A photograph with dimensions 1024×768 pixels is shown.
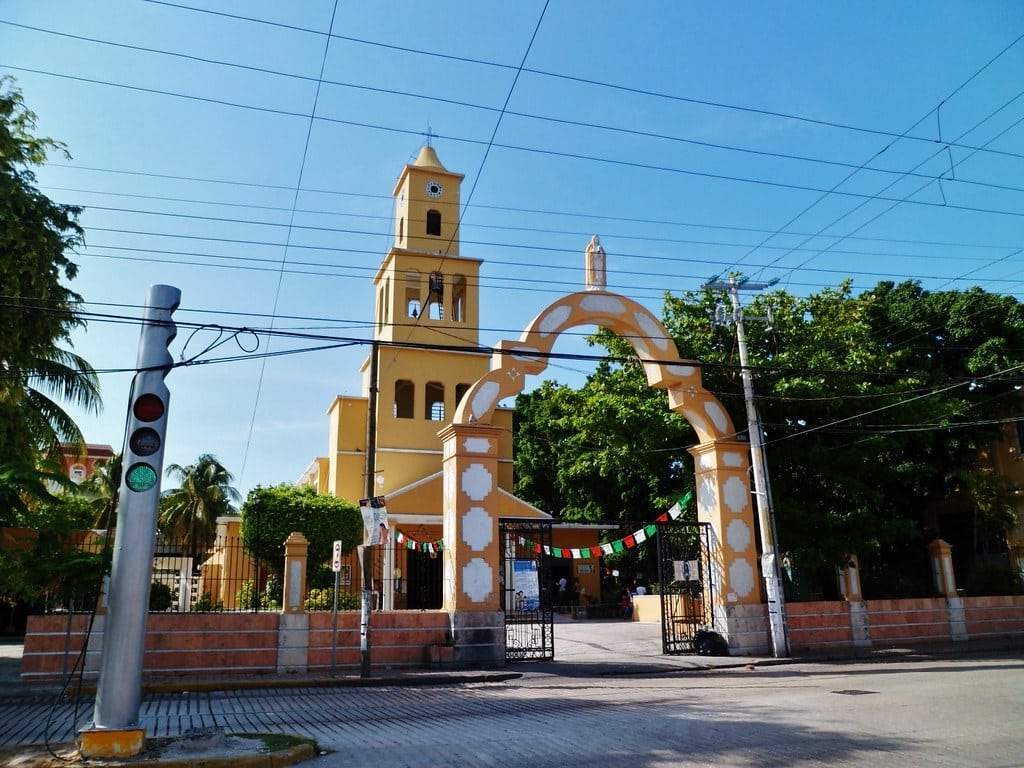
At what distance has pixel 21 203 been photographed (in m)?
15.5

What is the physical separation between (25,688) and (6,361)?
23.5ft

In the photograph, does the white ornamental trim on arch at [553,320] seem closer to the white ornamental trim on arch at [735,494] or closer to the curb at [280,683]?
the white ornamental trim on arch at [735,494]

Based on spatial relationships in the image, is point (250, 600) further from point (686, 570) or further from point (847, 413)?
point (847, 413)

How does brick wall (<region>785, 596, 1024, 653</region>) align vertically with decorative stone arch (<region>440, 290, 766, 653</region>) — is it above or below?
below

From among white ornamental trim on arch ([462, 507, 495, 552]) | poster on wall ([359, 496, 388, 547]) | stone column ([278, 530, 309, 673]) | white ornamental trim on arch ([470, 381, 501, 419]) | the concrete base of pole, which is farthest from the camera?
white ornamental trim on arch ([470, 381, 501, 419])

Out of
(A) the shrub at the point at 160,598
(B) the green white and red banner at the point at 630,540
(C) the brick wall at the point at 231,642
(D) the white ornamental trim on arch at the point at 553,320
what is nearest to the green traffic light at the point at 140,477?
(C) the brick wall at the point at 231,642

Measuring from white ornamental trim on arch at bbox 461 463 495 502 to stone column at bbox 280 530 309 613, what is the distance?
351cm

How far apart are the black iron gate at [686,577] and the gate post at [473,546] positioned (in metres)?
4.28

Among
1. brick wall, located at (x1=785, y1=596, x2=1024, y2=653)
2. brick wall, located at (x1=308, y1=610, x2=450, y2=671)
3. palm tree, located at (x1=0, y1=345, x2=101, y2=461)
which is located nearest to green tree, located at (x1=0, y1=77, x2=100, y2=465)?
palm tree, located at (x1=0, y1=345, x2=101, y2=461)

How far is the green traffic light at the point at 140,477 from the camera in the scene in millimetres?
8281

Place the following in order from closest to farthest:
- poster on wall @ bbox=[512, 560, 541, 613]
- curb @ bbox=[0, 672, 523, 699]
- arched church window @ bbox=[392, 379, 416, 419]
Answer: curb @ bbox=[0, 672, 523, 699]
poster on wall @ bbox=[512, 560, 541, 613]
arched church window @ bbox=[392, 379, 416, 419]

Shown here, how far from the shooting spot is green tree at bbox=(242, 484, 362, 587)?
2716 centimetres

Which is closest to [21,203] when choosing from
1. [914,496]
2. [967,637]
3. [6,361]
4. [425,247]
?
[6,361]

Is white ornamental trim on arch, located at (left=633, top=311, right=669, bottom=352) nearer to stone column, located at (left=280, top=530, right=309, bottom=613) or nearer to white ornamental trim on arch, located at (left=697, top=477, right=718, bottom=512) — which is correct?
white ornamental trim on arch, located at (left=697, top=477, right=718, bottom=512)
